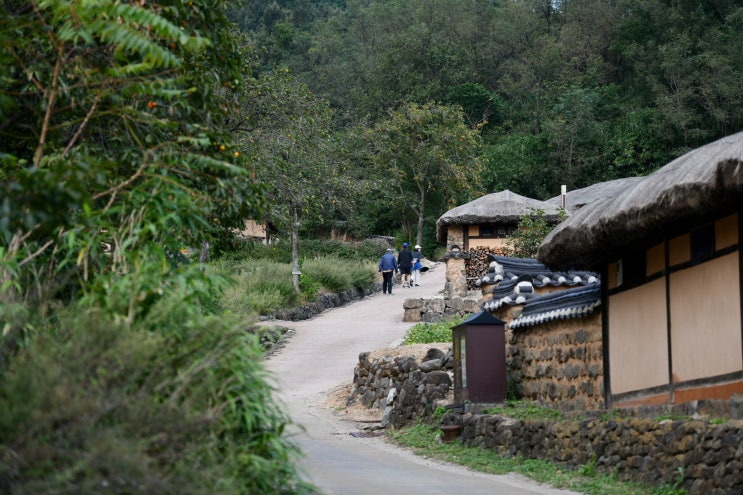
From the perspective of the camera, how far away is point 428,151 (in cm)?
4453

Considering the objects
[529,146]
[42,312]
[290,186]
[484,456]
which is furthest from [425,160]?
[42,312]

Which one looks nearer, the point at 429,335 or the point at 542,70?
the point at 429,335

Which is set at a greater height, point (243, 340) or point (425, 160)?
point (425, 160)

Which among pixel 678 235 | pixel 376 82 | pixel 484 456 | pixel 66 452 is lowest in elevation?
pixel 484 456

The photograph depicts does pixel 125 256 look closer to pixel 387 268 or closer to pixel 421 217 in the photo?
pixel 387 268

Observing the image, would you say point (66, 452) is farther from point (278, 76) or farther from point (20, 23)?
point (278, 76)

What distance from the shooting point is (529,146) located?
156ft

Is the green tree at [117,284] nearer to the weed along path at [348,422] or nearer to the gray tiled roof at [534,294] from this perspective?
the weed along path at [348,422]

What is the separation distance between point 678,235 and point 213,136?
203 inches

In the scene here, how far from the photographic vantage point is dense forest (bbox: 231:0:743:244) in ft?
140

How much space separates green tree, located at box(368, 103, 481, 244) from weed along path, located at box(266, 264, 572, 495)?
35.5 feet

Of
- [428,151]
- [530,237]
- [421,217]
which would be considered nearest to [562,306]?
[530,237]

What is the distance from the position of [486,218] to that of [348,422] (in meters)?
17.4

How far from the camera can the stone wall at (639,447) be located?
8.16m
